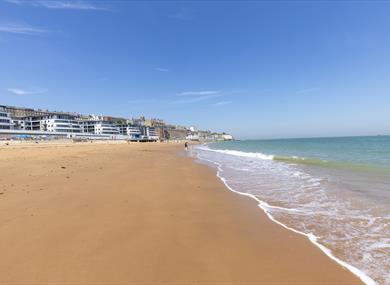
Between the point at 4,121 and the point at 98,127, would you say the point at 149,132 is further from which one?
the point at 4,121

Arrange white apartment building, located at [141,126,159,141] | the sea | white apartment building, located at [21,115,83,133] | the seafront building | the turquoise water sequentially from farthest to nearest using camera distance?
white apartment building, located at [141,126,159,141] → white apartment building, located at [21,115,83,133] → the seafront building → the turquoise water → the sea

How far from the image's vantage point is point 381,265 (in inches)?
143

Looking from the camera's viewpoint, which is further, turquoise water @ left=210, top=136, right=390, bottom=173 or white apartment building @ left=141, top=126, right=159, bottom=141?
white apartment building @ left=141, top=126, right=159, bottom=141

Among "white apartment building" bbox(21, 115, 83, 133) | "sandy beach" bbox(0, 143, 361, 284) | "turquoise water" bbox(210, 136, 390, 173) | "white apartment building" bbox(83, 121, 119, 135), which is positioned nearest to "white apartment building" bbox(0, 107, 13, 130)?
"white apartment building" bbox(21, 115, 83, 133)

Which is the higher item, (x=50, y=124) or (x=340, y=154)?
(x=50, y=124)

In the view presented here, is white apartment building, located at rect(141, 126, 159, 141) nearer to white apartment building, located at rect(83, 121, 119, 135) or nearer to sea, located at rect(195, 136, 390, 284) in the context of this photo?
white apartment building, located at rect(83, 121, 119, 135)

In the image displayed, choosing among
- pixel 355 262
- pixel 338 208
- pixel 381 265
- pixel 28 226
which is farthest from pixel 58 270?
pixel 338 208

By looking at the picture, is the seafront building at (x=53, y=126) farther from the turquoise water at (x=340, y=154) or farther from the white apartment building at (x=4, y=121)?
the turquoise water at (x=340, y=154)

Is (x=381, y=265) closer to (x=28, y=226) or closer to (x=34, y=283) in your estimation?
(x=34, y=283)

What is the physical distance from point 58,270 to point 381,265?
14.2 feet

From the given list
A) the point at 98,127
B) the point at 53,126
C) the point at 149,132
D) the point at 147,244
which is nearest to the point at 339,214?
the point at 147,244

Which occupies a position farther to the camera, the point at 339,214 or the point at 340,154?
the point at 340,154

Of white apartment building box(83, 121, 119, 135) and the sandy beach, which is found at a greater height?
white apartment building box(83, 121, 119, 135)

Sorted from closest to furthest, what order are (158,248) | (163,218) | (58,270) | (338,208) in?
1. (58,270)
2. (158,248)
3. (163,218)
4. (338,208)
